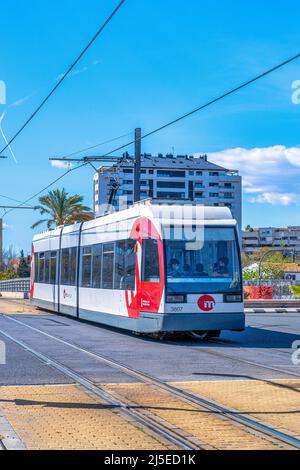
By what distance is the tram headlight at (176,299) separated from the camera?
18734 millimetres

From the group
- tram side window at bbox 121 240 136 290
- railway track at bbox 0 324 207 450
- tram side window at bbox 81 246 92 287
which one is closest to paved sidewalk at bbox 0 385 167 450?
railway track at bbox 0 324 207 450

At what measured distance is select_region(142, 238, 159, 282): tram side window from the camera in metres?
19.1

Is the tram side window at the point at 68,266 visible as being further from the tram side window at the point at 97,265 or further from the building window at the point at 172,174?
the building window at the point at 172,174

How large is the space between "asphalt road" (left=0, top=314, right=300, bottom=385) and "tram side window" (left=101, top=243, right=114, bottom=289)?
1361 millimetres

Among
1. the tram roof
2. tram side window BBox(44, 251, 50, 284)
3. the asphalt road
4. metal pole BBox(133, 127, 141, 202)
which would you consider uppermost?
metal pole BBox(133, 127, 141, 202)

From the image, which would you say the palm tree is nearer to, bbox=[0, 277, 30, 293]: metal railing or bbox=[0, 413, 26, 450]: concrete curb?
bbox=[0, 277, 30, 293]: metal railing

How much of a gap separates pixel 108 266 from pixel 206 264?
4.16 meters

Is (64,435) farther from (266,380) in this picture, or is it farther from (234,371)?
(234,371)

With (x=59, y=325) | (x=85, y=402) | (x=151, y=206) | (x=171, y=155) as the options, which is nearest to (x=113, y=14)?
(x=151, y=206)

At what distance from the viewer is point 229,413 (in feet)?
32.8

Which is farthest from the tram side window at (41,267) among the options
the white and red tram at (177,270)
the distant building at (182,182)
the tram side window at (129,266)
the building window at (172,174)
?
the building window at (172,174)

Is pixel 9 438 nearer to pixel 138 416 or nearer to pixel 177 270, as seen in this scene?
pixel 138 416

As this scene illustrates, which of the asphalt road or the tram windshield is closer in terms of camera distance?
the asphalt road

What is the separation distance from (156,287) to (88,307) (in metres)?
6.19
